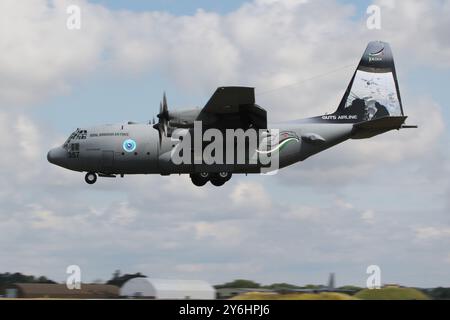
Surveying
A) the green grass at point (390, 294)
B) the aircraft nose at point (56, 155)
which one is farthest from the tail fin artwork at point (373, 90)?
the green grass at point (390, 294)

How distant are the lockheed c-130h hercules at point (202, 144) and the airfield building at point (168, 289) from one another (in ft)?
56.9

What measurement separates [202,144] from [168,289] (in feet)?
64.6

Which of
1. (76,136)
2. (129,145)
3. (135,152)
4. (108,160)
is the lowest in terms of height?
(108,160)

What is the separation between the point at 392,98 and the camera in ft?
137

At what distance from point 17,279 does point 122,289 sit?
15.0ft

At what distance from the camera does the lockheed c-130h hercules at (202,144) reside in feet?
120

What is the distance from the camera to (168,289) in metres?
18.2

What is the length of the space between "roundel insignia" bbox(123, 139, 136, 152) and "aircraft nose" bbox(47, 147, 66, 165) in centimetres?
350

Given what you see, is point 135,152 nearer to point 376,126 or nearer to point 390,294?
point 376,126

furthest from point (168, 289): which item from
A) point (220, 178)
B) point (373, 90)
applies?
point (373, 90)
